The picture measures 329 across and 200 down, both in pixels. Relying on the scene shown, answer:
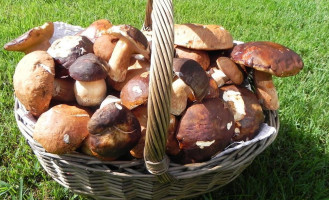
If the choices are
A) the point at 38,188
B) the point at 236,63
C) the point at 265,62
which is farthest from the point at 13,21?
the point at 265,62

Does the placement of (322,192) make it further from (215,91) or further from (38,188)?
(38,188)

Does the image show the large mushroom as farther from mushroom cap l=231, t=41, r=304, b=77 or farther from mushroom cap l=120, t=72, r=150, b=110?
mushroom cap l=120, t=72, r=150, b=110

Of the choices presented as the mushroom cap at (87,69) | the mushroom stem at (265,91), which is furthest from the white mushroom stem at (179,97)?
the mushroom stem at (265,91)

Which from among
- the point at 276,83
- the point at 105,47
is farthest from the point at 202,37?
the point at 276,83

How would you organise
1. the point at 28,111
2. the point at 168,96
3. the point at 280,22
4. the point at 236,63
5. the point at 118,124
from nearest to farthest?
the point at 168,96 < the point at 118,124 < the point at 28,111 < the point at 236,63 < the point at 280,22

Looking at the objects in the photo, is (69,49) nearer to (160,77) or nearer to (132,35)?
(132,35)
